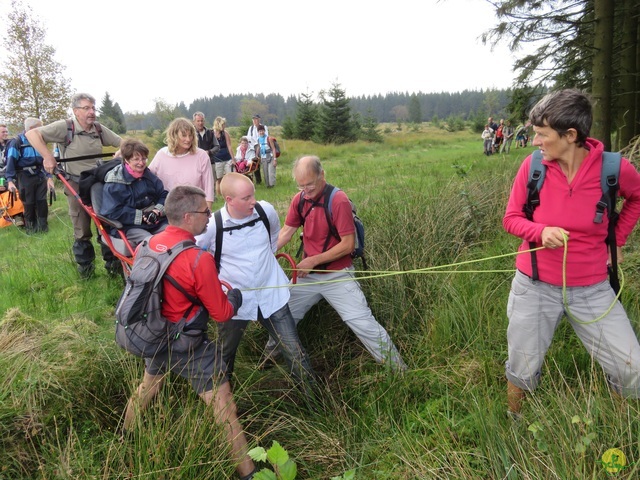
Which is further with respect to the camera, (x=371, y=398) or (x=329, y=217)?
(x=329, y=217)

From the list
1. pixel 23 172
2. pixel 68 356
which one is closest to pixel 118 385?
pixel 68 356

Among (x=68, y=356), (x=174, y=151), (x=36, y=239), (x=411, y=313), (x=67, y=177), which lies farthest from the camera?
(x=36, y=239)

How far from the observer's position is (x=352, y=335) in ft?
12.2

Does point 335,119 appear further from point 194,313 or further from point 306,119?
point 194,313

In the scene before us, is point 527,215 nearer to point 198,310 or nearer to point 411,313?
point 411,313

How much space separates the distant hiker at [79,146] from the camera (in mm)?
4543

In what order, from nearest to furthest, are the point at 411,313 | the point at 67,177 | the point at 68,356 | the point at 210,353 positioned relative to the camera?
1. the point at 210,353
2. the point at 68,356
3. the point at 411,313
4. the point at 67,177

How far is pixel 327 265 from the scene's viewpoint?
11.2 ft

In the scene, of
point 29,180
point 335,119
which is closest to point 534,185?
point 29,180

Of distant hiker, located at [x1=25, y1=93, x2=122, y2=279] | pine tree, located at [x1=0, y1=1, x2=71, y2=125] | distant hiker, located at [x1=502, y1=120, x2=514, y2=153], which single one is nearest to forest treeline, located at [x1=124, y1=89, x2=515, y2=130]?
pine tree, located at [x1=0, y1=1, x2=71, y2=125]

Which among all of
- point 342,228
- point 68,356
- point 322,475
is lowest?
point 322,475

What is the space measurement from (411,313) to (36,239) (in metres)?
7.53

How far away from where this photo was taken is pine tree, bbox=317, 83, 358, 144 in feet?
96.5

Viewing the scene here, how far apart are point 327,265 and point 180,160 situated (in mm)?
2147
